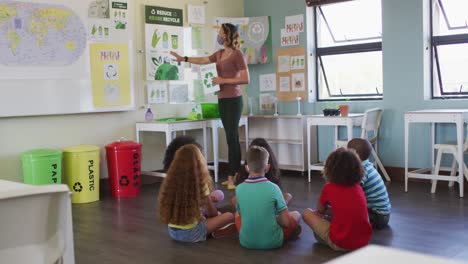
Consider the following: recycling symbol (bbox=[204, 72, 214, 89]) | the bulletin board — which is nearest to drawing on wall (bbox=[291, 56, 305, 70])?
the bulletin board

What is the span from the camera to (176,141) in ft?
13.3

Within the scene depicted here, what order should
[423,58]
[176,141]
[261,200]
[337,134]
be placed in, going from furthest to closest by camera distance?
1. [337,134]
2. [423,58]
3. [176,141]
4. [261,200]

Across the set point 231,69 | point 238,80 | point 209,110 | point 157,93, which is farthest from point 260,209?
point 157,93

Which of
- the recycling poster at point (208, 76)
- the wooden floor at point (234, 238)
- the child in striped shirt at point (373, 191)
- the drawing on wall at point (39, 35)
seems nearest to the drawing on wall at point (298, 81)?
the recycling poster at point (208, 76)

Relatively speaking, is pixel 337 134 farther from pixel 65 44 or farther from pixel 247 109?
Answer: pixel 65 44

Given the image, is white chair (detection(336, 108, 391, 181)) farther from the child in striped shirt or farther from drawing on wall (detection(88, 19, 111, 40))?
drawing on wall (detection(88, 19, 111, 40))

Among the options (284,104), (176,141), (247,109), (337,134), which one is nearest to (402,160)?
(337,134)

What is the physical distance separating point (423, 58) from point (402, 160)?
3.57 ft

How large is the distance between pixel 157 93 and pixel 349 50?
7.52ft

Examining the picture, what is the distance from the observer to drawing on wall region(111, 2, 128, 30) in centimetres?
557

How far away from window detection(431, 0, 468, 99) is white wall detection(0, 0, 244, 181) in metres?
2.64

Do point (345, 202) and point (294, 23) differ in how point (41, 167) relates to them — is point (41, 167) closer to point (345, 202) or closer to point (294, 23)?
point (345, 202)

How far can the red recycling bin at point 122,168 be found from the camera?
524 centimetres

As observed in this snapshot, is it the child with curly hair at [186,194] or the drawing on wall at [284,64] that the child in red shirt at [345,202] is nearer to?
the child with curly hair at [186,194]
